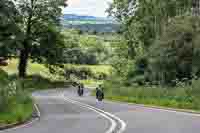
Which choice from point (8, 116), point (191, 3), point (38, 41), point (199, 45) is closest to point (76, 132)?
point (8, 116)

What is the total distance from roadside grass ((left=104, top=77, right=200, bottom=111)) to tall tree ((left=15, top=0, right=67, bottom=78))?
43.7 meters

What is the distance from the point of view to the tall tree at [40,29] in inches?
3917

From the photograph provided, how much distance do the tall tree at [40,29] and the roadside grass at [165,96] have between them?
43657mm

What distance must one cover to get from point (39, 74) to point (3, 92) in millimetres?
78868

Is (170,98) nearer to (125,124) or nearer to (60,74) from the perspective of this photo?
(125,124)

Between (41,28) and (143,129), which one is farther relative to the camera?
(41,28)

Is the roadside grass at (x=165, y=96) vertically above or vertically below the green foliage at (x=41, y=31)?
below

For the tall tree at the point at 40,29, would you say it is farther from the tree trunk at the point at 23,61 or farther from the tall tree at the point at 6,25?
the tall tree at the point at 6,25

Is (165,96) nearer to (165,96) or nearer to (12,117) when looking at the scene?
(165,96)

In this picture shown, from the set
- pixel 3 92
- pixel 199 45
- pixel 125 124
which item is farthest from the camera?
pixel 199 45

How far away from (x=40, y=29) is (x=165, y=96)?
61.3 metres

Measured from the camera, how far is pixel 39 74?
359 ft

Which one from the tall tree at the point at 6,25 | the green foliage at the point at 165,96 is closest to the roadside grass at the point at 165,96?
the green foliage at the point at 165,96

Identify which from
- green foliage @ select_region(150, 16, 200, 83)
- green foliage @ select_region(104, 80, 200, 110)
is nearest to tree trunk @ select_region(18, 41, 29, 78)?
green foliage @ select_region(104, 80, 200, 110)
